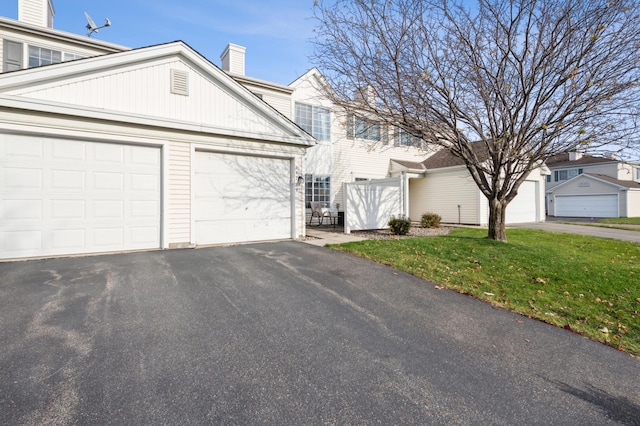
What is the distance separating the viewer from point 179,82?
7.88m

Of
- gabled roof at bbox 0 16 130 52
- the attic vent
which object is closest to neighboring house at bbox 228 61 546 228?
gabled roof at bbox 0 16 130 52

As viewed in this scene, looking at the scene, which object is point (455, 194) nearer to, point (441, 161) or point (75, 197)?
point (441, 161)

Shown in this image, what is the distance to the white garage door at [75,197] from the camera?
6242 mm

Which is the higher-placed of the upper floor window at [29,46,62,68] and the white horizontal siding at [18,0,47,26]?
the white horizontal siding at [18,0,47,26]

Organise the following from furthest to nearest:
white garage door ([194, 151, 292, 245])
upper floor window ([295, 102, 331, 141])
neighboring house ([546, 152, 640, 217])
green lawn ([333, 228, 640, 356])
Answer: neighboring house ([546, 152, 640, 217]) → upper floor window ([295, 102, 331, 141]) → white garage door ([194, 151, 292, 245]) → green lawn ([333, 228, 640, 356])

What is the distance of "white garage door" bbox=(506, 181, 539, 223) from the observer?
55.6 feet

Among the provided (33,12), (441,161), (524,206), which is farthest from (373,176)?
(33,12)

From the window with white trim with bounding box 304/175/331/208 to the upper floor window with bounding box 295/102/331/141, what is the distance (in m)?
1.89

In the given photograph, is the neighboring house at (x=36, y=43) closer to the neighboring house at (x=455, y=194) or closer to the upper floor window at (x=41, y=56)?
the upper floor window at (x=41, y=56)

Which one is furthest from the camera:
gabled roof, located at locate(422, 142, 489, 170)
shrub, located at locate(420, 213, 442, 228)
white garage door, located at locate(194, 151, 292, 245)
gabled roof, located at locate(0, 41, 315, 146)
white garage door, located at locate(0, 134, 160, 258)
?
gabled roof, located at locate(422, 142, 489, 170)

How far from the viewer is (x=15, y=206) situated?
6.23m

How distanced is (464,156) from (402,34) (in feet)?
11.7

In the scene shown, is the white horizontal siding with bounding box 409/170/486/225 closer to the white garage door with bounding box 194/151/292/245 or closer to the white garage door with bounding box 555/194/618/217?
the white garage door with bounding box 194/151/292/245

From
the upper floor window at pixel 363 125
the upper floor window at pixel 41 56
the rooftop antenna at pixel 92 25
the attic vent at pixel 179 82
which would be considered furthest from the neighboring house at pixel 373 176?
the upper floor window at pixel 41 56
